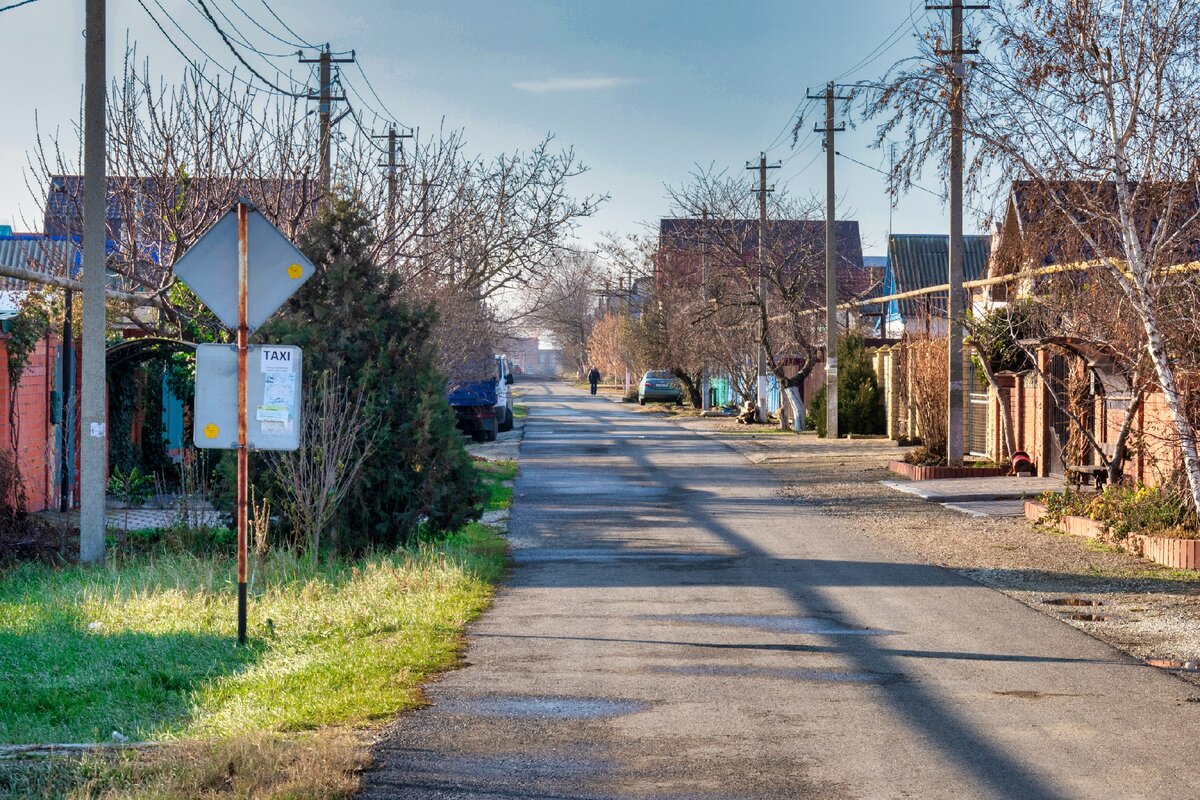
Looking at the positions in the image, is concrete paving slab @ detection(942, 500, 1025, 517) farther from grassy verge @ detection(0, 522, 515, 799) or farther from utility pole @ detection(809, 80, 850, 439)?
utility pole @ detection(809, 80, 850, 439)

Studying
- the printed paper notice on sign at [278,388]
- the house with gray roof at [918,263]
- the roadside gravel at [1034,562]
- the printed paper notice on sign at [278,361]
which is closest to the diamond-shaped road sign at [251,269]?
the printed paper notice on sign at [278,361]

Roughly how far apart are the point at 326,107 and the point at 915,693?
16.3m

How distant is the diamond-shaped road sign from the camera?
8.84m

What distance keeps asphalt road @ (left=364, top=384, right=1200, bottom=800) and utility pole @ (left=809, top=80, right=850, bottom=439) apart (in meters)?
20.5

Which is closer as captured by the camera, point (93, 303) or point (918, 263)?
point (93, 303)

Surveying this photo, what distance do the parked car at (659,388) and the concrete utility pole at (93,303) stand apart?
48029mm

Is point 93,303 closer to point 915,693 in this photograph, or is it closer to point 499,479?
point 915,693

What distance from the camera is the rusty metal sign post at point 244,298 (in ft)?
28.7

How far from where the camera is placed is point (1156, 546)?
13172 millimetres

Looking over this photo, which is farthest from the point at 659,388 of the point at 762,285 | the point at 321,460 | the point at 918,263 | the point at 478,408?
the point at 321,460

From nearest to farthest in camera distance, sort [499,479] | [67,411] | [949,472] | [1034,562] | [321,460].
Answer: [321,460]
[1034,562]
[67,411]
[949,472]
[499,479]

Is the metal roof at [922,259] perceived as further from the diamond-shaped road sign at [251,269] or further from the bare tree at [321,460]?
the diamond-shaped road sign at [251,269]

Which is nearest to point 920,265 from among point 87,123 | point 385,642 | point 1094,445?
point 1094,445

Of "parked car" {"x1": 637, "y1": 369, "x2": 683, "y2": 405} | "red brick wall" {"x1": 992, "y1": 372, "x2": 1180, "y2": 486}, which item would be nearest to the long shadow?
"red brick wall" {"x1": 992, "y1": 372, "x2": 1180, "y2": 486}
